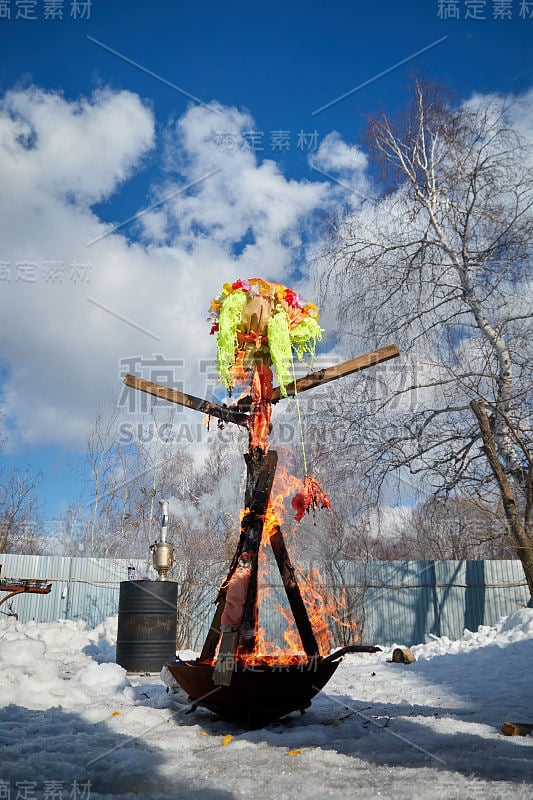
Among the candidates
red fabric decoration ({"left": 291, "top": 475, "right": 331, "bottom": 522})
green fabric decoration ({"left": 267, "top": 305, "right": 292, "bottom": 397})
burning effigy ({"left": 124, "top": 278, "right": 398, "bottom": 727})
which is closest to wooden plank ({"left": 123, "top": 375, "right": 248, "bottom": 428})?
burning effigy ({"left": 124, "top": 278, "right": 398, "bottom": 727})

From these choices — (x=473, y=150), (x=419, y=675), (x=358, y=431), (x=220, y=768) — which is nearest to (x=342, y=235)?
(x=473, y=150)

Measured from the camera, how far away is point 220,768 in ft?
9.76

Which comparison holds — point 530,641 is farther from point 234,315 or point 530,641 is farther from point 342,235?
point 342,235

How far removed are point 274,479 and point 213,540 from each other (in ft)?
36.0

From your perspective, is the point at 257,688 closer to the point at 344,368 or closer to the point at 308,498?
the point at 308,498

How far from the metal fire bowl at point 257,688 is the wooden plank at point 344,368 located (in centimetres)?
204

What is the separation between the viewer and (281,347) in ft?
15.0

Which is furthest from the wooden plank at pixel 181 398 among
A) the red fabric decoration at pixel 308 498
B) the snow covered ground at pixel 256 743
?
the snow covered ground at pixel 256 743

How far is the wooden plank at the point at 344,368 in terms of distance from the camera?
425cm

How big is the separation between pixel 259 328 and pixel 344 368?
839mm

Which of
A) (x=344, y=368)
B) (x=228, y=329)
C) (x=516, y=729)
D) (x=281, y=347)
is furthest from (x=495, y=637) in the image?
(x=228, y=329)

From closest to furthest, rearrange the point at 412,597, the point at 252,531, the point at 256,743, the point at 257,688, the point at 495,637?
the point at 256,743 < the point at 257,688 < the point at 252,531 < the point at 495,637 < the point at 412,597

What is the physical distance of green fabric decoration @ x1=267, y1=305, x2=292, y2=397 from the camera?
4.52 meters

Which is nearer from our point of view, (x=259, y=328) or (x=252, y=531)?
(x=252, y=531)
